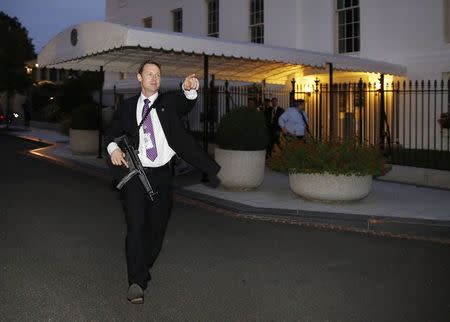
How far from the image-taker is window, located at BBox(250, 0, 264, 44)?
72.3 ft

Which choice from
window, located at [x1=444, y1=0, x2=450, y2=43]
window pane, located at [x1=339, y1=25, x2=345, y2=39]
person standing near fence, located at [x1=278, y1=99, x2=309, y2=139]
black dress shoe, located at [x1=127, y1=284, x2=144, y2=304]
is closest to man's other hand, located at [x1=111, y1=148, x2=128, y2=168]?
black dress shoe, located at [x1=127, y1=284, x2=144, y2=304]

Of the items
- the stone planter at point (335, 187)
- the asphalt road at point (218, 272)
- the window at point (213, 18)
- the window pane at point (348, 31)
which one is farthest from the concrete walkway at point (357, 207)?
the window at point (213, 18)

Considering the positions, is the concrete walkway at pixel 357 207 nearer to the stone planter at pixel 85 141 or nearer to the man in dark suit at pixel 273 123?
the man in dark suit at pixel 273 123

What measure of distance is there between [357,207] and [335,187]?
1.59 feet

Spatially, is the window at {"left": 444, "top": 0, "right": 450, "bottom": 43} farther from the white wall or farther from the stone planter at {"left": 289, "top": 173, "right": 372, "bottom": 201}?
the stone planter at {"left": 289, "top": 173, "right": 372, "bottom": 201}

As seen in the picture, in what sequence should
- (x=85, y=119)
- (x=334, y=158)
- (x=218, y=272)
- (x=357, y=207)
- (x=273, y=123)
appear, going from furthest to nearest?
1. (x=85, y=119)
2. (x=273, y=123)
3. (x=334, y=158)
4. (x=357, y=207)
5. (x=218, y=272)

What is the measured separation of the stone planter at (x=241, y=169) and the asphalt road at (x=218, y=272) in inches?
83.8

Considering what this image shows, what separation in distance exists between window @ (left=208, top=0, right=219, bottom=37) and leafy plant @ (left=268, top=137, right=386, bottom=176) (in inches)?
609

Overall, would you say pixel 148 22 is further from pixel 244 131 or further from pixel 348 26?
pixel 244 131

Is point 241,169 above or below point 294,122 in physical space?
below

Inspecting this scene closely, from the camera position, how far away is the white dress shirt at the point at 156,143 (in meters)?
4.67

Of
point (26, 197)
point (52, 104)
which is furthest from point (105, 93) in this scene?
point (26, 197)

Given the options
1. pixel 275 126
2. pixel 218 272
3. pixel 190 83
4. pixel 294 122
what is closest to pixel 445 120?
pixel 275 126

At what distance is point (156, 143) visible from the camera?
4699 mm
